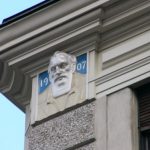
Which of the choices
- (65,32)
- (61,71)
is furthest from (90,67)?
(65,32)

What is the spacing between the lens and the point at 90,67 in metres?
13.1

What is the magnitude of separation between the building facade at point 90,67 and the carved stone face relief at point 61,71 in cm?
12

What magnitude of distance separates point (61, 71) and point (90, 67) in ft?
1.61

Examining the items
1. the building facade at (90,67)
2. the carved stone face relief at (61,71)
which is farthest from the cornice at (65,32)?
the carved stone face relief at (61,71)

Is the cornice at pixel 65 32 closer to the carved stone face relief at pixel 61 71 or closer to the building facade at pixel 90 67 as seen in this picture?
the building facade at pixel 90 67

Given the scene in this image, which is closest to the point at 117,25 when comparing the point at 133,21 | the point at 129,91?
the point at 133,21

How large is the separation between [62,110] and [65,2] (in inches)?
61.2

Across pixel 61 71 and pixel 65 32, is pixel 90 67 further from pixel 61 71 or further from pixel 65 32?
pixel 65 32

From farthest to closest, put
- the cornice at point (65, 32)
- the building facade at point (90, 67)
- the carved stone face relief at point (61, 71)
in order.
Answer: the carved stone face relief at point (61, 71) < the cornice at point (65, 32) < the building facade at point (90, 67)

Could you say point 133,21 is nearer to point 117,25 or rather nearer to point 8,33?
point 117,25

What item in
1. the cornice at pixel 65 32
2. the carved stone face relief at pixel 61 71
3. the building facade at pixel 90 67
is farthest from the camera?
the carved stone face relief at pixel 61 71

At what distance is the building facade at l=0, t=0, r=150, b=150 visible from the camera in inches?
489

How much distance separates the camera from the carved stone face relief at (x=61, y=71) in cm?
1323

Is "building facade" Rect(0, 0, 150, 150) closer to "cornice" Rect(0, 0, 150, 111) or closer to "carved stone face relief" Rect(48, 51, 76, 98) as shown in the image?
"cornice" Rect(0, 0, 150, 111)
